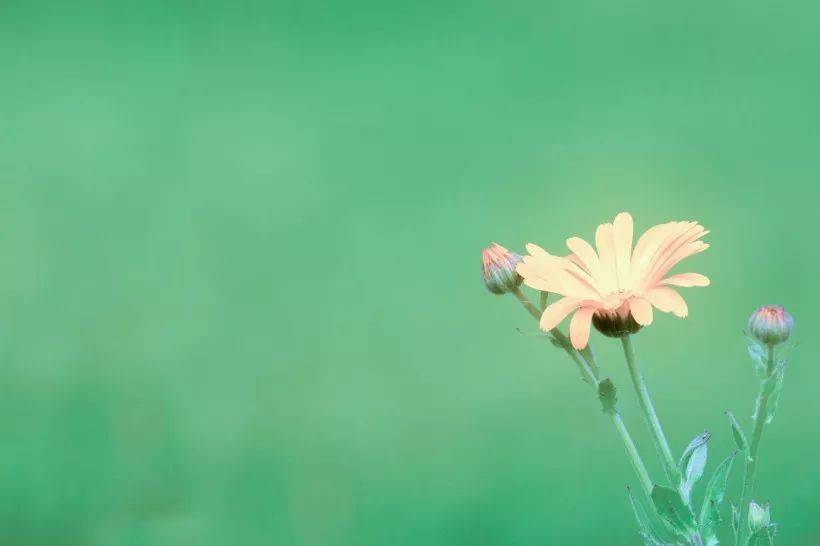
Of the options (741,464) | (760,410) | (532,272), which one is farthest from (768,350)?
(741,464)

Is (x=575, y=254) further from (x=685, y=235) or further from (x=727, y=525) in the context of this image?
(x=727, y=525)

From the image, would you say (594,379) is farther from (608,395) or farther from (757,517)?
(757,517)

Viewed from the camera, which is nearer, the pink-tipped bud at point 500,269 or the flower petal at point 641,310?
the flower petal at point 641,310

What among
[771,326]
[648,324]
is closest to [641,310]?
[648,324]

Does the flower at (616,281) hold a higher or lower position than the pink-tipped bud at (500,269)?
lower

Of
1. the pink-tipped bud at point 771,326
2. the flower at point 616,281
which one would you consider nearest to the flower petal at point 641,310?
the flower at point 616,281

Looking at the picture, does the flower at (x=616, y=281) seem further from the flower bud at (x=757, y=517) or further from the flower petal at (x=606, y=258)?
the flower bud at (x=757, y=517)
